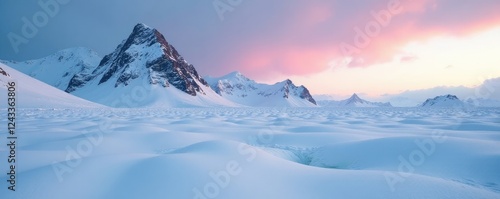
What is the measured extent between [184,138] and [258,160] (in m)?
3.47

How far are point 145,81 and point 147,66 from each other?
49.6ft

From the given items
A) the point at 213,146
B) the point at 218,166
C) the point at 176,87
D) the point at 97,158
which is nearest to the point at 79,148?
the point at 97,158

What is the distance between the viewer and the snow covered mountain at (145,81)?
9900cm

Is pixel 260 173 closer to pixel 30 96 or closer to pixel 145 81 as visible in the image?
pixel 30 96

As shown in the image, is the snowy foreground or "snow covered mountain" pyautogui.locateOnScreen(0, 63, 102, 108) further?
"snow covered mountain" pyautogui.locateOnScreen(0, 63, 102, 108)

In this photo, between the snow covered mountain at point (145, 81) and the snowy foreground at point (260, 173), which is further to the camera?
the snow covered mountain at point (145, 81)

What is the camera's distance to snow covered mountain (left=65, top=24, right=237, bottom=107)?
99000mm

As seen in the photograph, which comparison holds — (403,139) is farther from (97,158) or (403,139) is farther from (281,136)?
(97,158)

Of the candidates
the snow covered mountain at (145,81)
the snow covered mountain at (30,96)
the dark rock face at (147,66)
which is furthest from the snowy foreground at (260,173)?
the dark rock face at (147,66)

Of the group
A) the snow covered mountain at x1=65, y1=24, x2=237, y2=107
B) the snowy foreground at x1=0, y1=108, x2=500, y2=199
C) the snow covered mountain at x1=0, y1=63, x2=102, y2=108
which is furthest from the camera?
the snow covered mountain at x1=65, y1=24, x2=237, y2=107

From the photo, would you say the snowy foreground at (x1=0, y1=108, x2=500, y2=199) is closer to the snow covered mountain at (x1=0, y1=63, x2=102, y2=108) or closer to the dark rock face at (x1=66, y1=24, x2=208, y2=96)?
the snow covered mountain at (x1=0, y1=63, x2=102, y2=108)

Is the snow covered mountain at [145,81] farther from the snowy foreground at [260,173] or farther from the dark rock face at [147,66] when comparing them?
the snowy foreground at [260,173]

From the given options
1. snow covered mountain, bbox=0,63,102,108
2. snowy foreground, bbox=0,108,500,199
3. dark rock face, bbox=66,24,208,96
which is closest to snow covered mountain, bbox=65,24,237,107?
dark rock face, bbox=66,24,208,96

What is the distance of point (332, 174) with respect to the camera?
372cm
